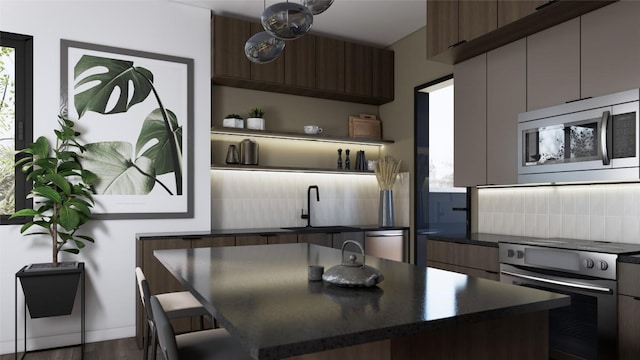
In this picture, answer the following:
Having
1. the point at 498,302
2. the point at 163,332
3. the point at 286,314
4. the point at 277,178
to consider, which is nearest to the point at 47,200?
the point at 277,178

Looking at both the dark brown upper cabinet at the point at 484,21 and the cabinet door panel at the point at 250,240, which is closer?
the dark brown upper cabinet at the point at 484,21

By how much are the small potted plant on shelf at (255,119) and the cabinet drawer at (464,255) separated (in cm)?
210

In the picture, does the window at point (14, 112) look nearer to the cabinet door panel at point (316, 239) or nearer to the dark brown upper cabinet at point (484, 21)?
the cabinet door panel at point (316, 239)

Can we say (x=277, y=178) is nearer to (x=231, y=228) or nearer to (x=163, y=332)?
(x=231, y=228)

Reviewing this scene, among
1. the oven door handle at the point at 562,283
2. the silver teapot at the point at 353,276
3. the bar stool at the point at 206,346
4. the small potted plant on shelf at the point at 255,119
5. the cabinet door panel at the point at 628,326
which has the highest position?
the small potted plant on shelf at the point at 255,119

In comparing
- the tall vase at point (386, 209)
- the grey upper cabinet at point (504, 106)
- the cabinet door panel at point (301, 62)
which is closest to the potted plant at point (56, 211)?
the cabinet door panel at point (301, 62)

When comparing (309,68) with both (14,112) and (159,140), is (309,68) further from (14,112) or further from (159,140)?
(14,112)

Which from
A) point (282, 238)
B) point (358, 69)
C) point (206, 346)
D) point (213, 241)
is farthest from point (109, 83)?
point (206, 346)

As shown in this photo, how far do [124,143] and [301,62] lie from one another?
2.00m

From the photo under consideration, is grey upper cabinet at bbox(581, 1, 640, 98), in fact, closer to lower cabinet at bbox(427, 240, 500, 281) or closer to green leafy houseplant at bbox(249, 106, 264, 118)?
lower cabinet at bbox(427, 240, 500, 281)

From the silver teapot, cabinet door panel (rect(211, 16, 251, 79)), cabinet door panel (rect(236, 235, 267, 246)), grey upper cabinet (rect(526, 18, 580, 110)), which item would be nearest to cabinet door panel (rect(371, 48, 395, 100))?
cabinet door panel (rect(211, 16, 251, 79))

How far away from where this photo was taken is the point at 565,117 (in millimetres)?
3127

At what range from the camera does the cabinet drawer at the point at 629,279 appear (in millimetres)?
2482

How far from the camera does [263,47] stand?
246 centimetres
